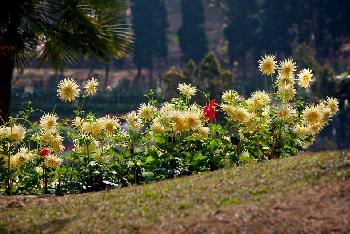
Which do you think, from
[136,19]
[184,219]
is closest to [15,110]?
[136,19]

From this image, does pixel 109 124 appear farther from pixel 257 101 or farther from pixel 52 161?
pixel 257 101

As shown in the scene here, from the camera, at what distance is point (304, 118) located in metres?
6.44

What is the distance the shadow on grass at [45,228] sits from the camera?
423 centimetres

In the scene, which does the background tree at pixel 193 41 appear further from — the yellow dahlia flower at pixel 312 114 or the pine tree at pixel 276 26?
the yellow dahlia flower at pixel 312 114

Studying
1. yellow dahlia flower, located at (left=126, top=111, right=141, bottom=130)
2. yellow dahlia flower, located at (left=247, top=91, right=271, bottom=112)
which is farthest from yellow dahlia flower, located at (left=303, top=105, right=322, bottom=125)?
yellow dahlia flower, located at (left=126, top=111, right=141, bottom=130)

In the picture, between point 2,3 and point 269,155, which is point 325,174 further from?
point 2,3

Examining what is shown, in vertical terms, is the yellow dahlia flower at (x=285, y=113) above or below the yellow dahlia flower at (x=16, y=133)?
above

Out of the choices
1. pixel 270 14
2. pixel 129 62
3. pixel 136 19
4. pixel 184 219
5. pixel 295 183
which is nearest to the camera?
pixel 184 219

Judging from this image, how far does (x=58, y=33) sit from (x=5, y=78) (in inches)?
44.1

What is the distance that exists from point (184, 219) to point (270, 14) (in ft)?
150

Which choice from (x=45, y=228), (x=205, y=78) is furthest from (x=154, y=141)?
(x=205, y=78)

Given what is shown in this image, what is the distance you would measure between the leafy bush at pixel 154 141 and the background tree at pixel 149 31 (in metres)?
45.4

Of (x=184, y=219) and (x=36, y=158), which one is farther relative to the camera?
(x=36, y=158)

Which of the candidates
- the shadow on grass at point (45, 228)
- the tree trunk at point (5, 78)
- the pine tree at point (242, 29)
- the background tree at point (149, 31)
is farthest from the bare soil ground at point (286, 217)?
the background tree at point (149, 31)
